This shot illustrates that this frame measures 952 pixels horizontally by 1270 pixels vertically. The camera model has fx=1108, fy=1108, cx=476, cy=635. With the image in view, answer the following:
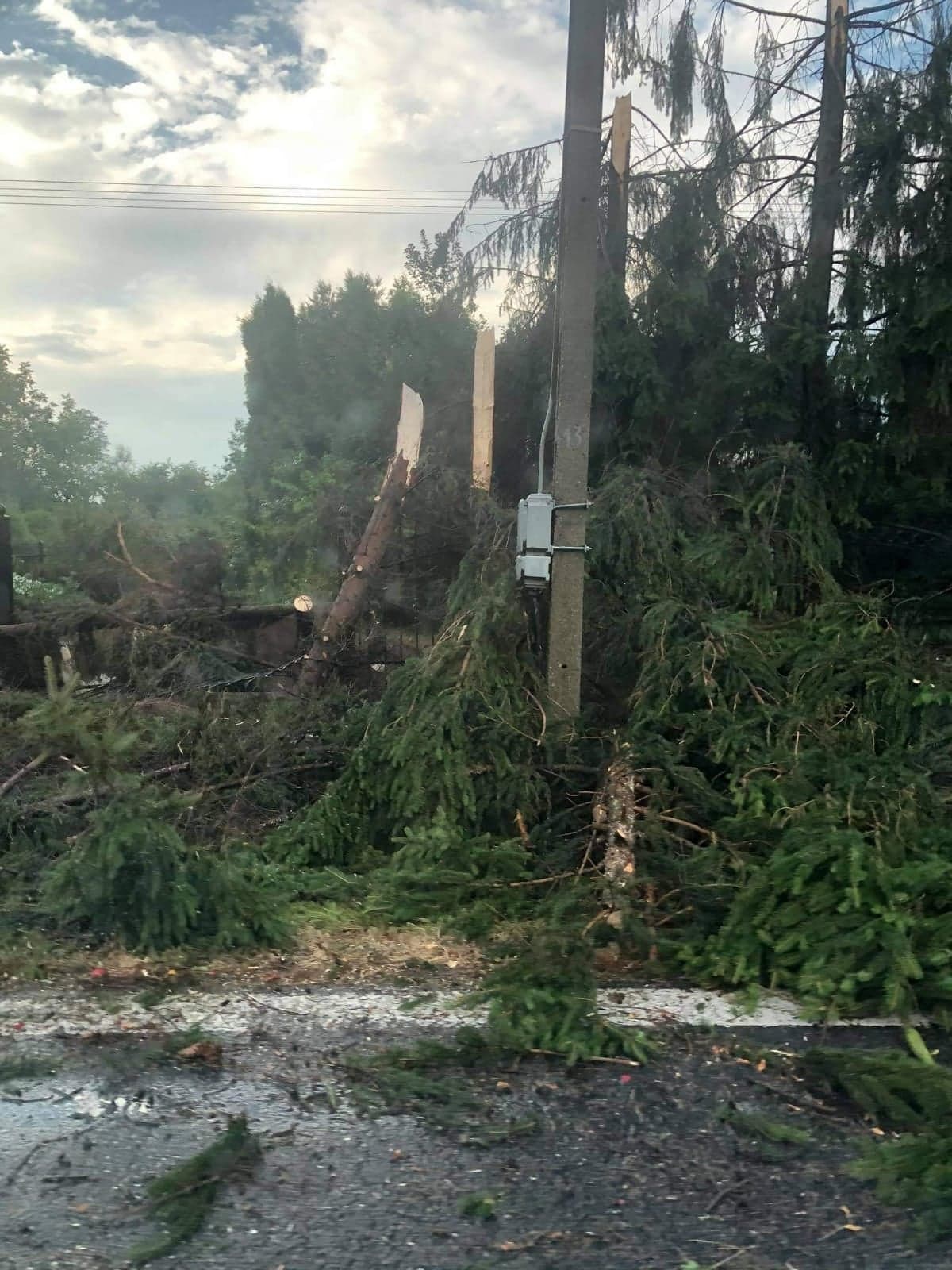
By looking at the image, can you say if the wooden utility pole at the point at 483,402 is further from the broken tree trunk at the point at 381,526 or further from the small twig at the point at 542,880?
the small twig at the point at 542,880

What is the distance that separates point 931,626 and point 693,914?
13.4ft

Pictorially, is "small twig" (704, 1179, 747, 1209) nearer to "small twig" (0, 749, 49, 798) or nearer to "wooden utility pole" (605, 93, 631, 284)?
"small twig" (0, 749, 49, 798)

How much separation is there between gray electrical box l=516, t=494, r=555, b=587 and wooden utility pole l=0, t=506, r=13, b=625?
233 inches

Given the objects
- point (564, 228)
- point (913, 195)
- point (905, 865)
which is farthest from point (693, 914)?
point (913, 195)

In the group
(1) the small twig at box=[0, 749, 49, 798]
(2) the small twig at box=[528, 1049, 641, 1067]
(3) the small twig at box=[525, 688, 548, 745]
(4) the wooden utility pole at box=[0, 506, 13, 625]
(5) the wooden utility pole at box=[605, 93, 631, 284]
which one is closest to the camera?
(2) the small twig at box=[528, 1049, 641, 1067]

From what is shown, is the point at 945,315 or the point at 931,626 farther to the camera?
the point at 945,315

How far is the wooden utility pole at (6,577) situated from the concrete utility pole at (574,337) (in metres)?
6.01

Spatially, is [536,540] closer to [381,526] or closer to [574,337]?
[574,337]

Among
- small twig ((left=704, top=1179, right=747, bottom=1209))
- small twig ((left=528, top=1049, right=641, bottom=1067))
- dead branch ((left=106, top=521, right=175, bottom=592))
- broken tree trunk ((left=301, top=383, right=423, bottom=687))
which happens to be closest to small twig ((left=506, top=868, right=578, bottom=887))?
small twig ((left=528, top=1049, right=641, bottom=1067))

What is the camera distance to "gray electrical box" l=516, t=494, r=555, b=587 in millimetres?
6367

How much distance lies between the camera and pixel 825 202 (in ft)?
32.2

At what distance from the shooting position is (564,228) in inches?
257

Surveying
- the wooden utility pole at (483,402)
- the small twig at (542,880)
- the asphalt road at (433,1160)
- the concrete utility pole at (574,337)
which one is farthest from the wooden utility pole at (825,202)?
the asphalt road at (433,1160)

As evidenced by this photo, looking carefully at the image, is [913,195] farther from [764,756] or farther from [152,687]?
[152,687]
